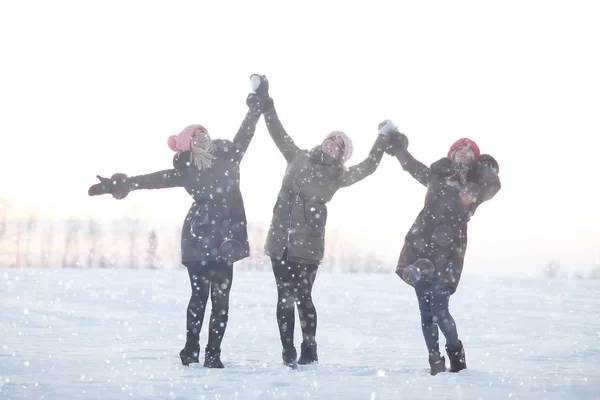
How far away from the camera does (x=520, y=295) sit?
18703mm

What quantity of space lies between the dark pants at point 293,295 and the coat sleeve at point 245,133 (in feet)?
3.31

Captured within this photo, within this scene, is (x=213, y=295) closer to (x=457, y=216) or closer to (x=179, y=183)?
(x=179, y=183)

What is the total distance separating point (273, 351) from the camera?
732 centimetres

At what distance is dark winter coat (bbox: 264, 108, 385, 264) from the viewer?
612 centimetres

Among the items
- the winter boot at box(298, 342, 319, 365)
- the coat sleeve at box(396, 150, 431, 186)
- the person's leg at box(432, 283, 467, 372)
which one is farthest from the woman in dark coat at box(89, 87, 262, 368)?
the person's leg at box(432, 283, 467, 372)

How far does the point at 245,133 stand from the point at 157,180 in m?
0.88

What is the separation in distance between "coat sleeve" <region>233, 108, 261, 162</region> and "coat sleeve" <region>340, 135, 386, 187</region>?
36.3 inches

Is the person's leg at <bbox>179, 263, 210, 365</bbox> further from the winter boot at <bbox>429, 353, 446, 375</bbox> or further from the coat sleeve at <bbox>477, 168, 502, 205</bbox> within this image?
the coat sleeve at <bbox>477, 168, 502, 205</bbox>

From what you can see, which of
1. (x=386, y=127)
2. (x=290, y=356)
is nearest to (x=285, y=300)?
(x=290, y=356)

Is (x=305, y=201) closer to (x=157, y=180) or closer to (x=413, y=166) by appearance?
(x=413, y=166)

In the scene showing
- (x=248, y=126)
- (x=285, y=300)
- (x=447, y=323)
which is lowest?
(x=447, y=323)

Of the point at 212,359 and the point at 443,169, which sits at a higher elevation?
the point at 443,169

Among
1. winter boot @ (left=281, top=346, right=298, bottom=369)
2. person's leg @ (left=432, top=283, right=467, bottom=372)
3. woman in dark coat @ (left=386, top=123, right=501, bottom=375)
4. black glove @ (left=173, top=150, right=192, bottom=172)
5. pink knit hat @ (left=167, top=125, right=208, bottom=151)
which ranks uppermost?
pink knit hat @ (left=167, top=125, right=208, bottom=151)

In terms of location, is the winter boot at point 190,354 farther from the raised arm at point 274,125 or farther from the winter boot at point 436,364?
the winter boot at point 436,364
